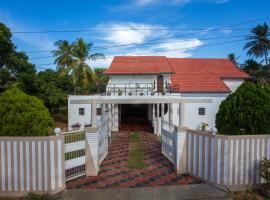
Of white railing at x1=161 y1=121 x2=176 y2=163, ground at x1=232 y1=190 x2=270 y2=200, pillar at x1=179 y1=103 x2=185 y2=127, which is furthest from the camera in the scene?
white railing at x1=161 y1=121 x2=176 y2=163

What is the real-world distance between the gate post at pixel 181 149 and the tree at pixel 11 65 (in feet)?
57.2

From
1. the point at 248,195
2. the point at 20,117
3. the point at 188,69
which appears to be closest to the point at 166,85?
the point at 188,69

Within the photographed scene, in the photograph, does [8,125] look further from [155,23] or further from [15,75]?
[15,75]

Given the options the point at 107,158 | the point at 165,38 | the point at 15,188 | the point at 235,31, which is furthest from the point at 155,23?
the point at 15,188

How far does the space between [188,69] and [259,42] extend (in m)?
13.0

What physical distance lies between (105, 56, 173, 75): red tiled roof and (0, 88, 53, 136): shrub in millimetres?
11647

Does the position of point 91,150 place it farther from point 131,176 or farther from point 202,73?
point 202,73

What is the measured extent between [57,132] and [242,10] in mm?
15129

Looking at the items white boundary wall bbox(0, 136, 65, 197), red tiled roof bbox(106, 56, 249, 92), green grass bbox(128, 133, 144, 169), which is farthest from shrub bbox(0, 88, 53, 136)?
red tiled roof bbox(106, 56, 249, 92)

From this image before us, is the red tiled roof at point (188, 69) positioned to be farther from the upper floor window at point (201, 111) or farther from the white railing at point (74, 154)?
the white railing at point (74, 154)

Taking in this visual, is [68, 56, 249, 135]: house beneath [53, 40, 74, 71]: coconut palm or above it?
beneath

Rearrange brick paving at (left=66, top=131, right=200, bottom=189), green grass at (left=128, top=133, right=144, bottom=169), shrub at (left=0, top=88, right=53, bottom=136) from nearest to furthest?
1. shrub at (left=0, top=88, right=53, bottom=136)
2. brick paving at (left=66, top=131, right=200, bottom=189)
3. green grass at (left=128, top=133, right=144, bottom=169)

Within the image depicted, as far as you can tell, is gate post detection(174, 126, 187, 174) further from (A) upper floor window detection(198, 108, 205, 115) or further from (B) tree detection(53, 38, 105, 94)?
(B) tree detection(53, 38, 105, 94)

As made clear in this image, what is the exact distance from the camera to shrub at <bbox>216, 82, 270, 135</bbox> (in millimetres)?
5746
